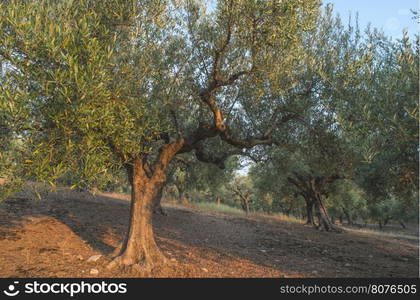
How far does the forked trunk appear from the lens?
10969mm

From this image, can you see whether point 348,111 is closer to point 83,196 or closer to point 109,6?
point 109,6

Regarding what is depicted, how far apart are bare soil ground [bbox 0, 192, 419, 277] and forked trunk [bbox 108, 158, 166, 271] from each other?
1.75ft

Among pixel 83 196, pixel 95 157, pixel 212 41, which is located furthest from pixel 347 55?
pixel 83 196

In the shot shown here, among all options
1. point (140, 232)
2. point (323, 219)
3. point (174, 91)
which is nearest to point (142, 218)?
point (140, 232)

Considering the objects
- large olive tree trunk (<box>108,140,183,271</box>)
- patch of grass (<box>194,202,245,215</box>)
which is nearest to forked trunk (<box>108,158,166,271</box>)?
large olive tree trunk (<box>108,140,183,271</box>)

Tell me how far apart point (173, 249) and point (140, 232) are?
391 centimetres

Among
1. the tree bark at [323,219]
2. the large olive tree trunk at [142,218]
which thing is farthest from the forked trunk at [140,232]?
the tree bark at [323,219]

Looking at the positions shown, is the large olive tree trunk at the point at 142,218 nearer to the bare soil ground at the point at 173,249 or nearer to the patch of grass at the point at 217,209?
the bare soil ground at the point at 173,249

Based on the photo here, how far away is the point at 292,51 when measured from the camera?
35.5 ft

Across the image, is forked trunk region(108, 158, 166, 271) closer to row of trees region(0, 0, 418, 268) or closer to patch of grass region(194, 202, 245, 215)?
row of trees region(0, 0, 418, 268)

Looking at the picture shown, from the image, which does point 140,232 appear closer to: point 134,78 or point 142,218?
point 142,218

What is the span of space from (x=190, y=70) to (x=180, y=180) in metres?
20.8

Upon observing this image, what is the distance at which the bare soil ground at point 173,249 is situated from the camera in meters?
11.0

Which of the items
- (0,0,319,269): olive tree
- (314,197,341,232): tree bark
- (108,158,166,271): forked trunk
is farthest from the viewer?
(314,197,341,232): tree bark
